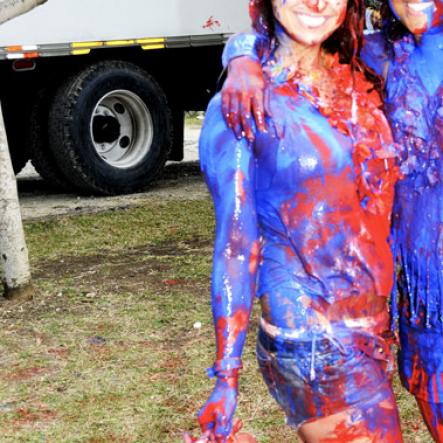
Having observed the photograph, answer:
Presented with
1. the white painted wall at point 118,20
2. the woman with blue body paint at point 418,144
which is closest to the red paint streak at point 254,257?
the woman with blue body paint at point 418,144

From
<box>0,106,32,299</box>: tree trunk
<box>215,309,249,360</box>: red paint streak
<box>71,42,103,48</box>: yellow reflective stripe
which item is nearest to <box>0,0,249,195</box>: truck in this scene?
→ <box>71,42,103,48</box>: yellow reflective stripe

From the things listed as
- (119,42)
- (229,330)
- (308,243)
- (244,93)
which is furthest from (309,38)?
(119,42)

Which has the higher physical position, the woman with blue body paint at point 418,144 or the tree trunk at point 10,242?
the woman with blue body paint at point 418,144

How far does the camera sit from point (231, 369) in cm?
225

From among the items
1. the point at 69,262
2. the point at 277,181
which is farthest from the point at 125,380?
the point at 277,181

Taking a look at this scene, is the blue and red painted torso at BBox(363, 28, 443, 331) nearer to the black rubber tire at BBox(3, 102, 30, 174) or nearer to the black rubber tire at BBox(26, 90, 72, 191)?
the black rubber tire at BBox(26, 90, 72, 191)

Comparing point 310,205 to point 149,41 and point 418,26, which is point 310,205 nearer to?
point 418,26

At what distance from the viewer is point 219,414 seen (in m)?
2.19

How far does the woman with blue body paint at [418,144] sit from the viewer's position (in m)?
2.48

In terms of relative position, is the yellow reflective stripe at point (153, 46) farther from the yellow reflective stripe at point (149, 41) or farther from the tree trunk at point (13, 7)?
the tree trunk at point (13, 7)

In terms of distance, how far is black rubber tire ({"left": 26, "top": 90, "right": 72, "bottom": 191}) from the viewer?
968 cm

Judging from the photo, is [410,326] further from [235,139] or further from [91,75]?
[91,75]

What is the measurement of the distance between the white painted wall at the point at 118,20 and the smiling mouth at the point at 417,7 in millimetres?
6945

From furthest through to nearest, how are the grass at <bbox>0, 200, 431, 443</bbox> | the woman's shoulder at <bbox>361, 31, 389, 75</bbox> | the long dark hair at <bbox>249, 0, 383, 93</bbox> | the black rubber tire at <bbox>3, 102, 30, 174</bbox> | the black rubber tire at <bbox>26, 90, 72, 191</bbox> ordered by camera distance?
the black rubber tire at <bbox>3, 102, 30, 174</bbox>, the black rubber tire at <bbox>26, 90, 72, 191</bbox>, the grass at <bbox>0, 200, 431, 443</bbox>, the woman's shoulder at <bbox>361, 31, 389, 75</bbox>, the long dark hair at <bbox>249, 0, 383, 93</bbox>
